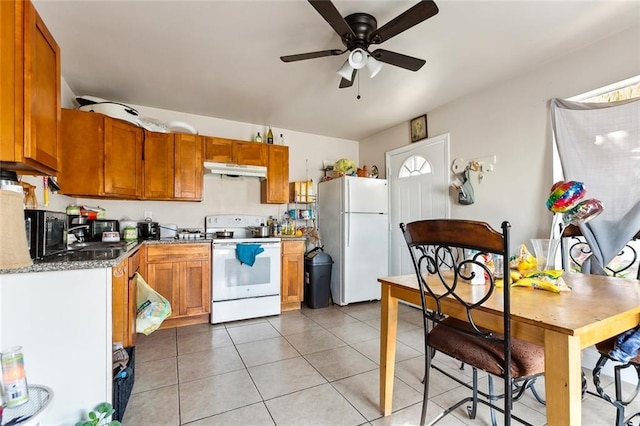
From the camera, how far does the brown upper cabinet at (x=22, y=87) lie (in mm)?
1125

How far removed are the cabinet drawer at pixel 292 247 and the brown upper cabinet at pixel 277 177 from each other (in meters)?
0.60

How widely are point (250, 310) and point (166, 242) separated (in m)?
1.17

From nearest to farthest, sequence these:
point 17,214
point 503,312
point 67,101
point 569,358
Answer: point 569,358 → point 503,312 → point 17,214 → point 67,101

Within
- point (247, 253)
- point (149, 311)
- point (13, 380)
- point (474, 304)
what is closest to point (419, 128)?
point (247, 253)

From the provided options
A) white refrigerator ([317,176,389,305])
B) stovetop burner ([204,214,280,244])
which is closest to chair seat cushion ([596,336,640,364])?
white refrigerator ([317,176,389,305])

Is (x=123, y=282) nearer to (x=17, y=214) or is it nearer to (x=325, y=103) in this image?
(x=17, y=214)

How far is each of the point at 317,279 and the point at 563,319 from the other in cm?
294

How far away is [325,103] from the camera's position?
11.0ft

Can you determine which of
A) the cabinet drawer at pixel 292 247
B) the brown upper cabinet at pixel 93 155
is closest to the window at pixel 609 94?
the cabinet drawer at pixel 292 247

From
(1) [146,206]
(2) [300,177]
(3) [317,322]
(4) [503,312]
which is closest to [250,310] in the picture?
(3) [317,322]

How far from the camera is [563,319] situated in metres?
0.96

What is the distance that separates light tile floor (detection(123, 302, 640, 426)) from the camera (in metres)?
1.66

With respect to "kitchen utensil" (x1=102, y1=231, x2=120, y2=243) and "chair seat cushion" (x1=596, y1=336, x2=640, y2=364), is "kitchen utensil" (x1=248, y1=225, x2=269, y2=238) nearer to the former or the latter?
"kitchen utensil" (x1=102, y1=231, x2=120, y2=243)

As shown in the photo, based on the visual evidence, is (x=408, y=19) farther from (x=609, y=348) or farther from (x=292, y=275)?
(x=292, y=275)
